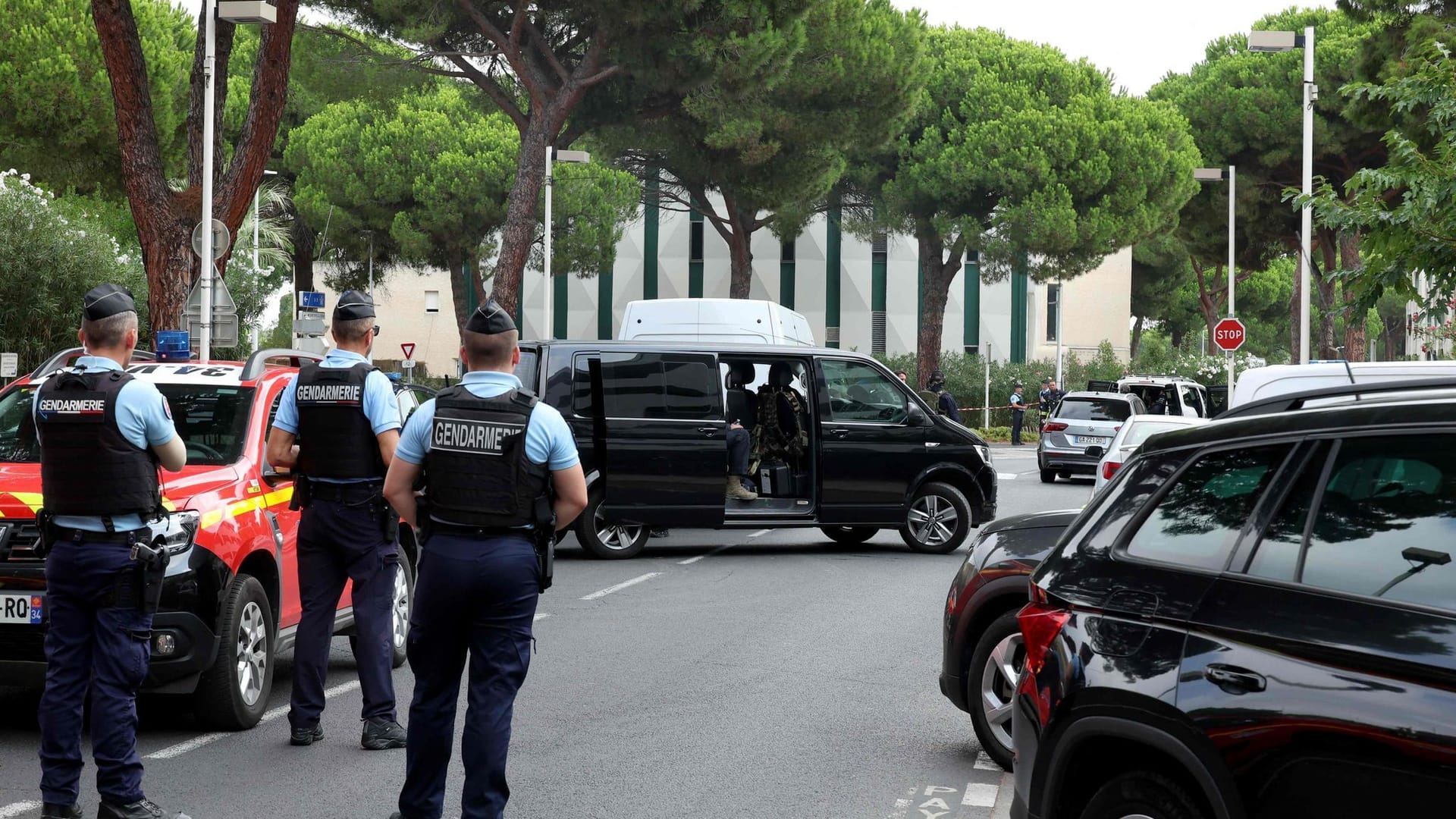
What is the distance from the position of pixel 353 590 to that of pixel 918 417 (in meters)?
9.15

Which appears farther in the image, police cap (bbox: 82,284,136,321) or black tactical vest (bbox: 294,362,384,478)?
black tactical vest (bbox: 294,362,384,478)

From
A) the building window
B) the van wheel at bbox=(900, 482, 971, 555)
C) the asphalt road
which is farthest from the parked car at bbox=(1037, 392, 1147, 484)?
the building window

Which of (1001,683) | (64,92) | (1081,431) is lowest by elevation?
(1001,683)

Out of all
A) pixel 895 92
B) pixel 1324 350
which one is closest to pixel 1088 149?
pixel 1324 350

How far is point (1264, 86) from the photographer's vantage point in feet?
152

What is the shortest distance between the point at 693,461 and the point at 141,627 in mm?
9165

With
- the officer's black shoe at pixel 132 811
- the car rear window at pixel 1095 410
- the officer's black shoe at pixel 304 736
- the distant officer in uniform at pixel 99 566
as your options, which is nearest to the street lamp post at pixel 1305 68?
the car rear window at pixel 1095 410

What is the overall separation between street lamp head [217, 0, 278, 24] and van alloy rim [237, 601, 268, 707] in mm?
12967

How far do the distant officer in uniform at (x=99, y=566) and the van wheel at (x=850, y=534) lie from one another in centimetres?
1136

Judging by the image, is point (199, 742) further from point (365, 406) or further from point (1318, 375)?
point (1318, 375)

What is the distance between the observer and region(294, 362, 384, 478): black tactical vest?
6836mm

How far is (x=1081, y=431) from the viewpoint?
2742 cm

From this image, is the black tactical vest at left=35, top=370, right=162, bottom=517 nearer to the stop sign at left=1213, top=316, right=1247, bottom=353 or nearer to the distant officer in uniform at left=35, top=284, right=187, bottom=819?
the distant officer in uniform at left=35, top=284, right=187, bottom=819

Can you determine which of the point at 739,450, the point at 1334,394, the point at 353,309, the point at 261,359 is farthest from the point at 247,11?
the point at 1334,394
